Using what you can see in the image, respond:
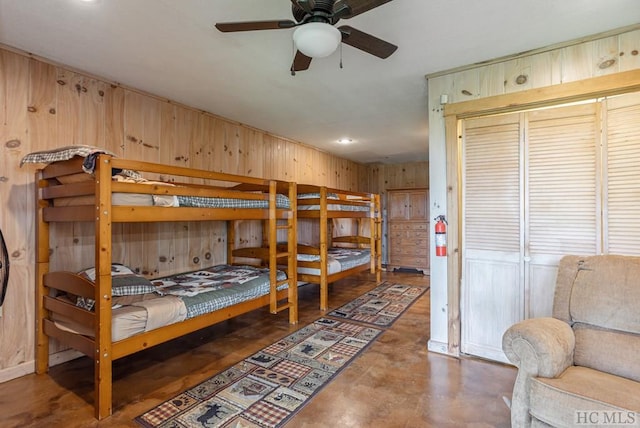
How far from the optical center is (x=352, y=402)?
6.44ft

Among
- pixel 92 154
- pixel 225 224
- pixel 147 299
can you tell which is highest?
pixel 92 154

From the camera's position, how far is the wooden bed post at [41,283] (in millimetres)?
2320

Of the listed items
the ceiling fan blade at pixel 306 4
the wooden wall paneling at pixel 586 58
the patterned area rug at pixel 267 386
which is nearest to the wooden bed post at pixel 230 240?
the patterned area rug at pixel 267 386

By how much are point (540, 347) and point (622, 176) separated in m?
1.42

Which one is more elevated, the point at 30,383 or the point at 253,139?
the point at 253,139

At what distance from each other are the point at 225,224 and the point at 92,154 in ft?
7.23

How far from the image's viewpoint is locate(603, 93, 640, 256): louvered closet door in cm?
199

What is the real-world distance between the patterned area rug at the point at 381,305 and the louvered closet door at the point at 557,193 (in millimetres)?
1537

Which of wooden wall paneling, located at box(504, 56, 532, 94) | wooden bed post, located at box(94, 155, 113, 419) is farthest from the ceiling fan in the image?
wooden wall paneling, located at box(504, 56, 532, 94)

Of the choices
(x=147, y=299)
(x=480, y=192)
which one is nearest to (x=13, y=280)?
(x=147, y=299)

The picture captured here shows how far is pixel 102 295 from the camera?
181 cm

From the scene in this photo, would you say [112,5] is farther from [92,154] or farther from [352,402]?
[352,402]

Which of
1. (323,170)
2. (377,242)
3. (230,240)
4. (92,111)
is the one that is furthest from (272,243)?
(323,170)

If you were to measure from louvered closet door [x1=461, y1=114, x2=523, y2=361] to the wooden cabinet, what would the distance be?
370cm
